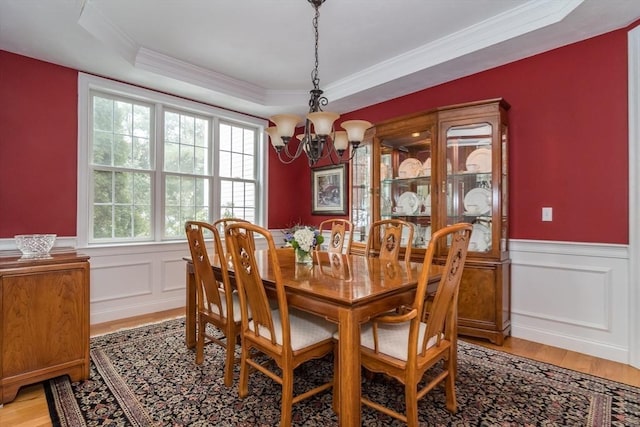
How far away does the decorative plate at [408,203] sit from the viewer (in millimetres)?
3537

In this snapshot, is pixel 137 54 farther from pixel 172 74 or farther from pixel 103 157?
pixel 103 157

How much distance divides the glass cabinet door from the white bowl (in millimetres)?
3251

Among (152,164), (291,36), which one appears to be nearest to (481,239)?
(291,36)

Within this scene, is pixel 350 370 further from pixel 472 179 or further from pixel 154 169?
pixel 154 169

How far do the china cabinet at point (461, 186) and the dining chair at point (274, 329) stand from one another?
5.53 feet

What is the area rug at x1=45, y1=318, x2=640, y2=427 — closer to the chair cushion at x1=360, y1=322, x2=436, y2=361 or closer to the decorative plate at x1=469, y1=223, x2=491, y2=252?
the chair cushion at x1=360, y1=322, x2=436, y2=361

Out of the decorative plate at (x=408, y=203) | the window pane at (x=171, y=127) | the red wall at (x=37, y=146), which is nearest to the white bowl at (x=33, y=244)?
the red wall at (x=37, y=146)

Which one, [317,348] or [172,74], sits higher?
[172,74]

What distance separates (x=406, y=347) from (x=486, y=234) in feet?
5.96

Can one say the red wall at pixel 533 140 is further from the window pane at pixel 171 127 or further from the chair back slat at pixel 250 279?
the chair back slat at pixel 250 279

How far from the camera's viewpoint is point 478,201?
307 centimetres

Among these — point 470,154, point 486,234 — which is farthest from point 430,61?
point 486,234

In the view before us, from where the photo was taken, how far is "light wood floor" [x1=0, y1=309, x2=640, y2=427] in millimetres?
1857

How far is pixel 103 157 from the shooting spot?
3557 mm
